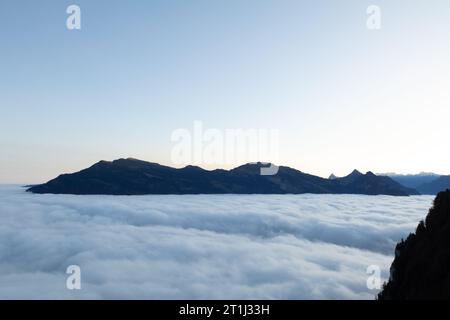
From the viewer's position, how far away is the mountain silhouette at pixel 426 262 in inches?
1625

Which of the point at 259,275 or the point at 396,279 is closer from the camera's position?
the point at 396,279

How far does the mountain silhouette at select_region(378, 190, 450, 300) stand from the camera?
41281mm

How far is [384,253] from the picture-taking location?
164 metres

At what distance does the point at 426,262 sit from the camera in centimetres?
4709

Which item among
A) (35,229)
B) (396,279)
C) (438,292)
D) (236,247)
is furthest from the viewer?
(35,229)
